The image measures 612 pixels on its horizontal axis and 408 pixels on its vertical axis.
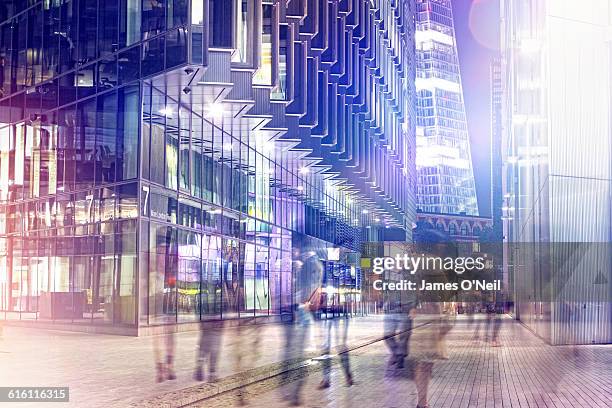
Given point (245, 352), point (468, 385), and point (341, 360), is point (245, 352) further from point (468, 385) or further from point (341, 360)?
point (468, 385)

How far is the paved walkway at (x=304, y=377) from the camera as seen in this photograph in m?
14.3

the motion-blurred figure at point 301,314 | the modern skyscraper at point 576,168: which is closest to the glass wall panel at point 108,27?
the motion-blurred figure at point 301,314

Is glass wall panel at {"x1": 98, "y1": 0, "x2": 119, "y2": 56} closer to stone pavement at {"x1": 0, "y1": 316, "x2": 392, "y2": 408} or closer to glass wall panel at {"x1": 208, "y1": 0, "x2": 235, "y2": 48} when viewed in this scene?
glass wall panel at {"x1": 208, "y1": 0, "x2": 235, "y2": 48}

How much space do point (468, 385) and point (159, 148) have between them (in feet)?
63.1

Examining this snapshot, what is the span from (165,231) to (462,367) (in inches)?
613

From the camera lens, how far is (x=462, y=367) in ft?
70.6

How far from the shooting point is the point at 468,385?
17234 mm

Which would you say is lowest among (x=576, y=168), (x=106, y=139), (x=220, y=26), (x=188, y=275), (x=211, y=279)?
(x=211, y=279)

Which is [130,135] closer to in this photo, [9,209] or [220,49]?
[220,49]

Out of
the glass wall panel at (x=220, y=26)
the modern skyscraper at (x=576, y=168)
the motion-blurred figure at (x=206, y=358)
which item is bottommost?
the motion-blurred figure at (x=206, y=358)

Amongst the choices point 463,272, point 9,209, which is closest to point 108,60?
point 9,209

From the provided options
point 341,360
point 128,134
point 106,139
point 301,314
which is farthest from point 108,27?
point 301,314

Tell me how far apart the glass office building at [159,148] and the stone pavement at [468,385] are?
36.2 feet

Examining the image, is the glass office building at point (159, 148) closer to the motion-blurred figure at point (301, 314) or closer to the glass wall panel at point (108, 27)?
the glass wall panel at point (108, 27)
